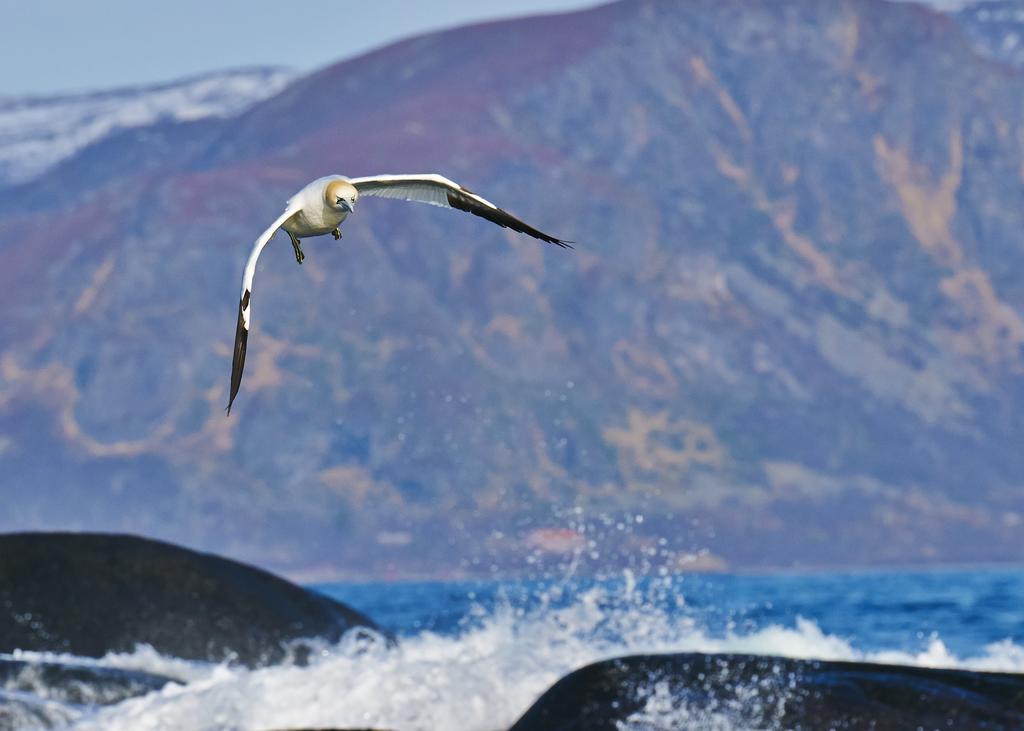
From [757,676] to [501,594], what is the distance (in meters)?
10.6

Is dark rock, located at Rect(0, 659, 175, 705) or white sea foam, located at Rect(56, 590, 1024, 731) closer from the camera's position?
white sea foam, located at Rect(56, 590, 1024, 731)

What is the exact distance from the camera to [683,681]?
1655 cm

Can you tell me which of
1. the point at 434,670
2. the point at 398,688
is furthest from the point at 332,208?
the point at 434,670

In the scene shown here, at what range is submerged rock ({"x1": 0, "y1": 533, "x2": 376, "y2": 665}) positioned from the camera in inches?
869

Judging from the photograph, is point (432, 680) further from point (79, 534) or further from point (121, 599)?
point (79, 534)

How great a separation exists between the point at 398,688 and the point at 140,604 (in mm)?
5225

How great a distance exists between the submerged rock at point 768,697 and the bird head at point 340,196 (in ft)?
17.7

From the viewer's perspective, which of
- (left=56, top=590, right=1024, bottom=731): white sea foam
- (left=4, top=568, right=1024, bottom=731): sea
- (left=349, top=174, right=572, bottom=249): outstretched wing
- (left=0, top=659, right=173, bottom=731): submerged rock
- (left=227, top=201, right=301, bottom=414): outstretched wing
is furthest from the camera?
(left=4, top=568, right=1024, bottom=731): sea

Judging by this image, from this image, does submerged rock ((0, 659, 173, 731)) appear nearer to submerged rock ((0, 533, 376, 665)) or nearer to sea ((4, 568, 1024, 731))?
sea ((4, 568, 1024, 731))

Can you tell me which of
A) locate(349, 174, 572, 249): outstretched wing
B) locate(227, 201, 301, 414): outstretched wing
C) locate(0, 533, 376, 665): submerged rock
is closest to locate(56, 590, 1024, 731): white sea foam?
locate(0, 533, 376, 665): submerged rock

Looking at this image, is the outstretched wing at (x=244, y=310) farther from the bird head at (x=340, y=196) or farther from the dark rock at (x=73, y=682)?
the dark rock at (x=73, y=682)

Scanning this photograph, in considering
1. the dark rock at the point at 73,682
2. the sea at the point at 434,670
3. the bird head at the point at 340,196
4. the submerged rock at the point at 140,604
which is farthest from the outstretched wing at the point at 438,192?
the submerged rock at the point at 140,604

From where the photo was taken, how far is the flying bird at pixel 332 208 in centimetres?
1248

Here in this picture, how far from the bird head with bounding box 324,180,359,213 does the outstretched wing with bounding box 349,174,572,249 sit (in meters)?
0.50
